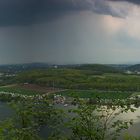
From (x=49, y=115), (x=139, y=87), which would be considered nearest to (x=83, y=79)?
(x=139, y=87)

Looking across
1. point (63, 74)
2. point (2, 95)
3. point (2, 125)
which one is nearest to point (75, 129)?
point (2, 125)

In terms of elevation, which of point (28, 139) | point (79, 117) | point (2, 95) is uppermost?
point (79, 117)

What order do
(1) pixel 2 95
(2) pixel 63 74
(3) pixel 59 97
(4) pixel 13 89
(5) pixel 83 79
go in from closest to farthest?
(3) pixel 59 97 → (1) pixel 2 95 → (4) pixel 13 89 → (5) pixel 83 79 → (2) pixel 63 74

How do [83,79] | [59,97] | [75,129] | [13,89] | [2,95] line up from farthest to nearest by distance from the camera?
[83,79] < [13,89] < [2,95] < [59,97] < [75,129]

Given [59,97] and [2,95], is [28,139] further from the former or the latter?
[2,95]

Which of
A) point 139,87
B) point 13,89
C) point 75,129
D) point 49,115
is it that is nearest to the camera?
point 75,129

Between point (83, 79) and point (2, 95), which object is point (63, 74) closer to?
point (83, 79)

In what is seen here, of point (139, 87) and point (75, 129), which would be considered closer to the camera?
point (75, 129)

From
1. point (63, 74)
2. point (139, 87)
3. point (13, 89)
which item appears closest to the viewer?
point (139, 87)

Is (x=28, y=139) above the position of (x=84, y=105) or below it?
below
